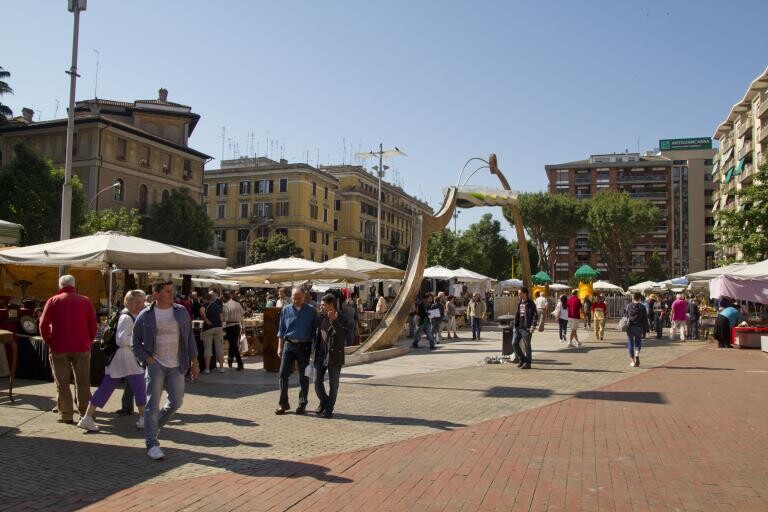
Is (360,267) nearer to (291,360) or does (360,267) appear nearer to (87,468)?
(291,360)

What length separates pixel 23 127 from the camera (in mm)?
45594

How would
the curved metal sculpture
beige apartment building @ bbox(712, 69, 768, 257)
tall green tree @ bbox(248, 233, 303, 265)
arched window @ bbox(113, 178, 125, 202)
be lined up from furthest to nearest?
1. tall green tree @ bbox(248, 233, 303, 265)
2. beige apartment building @ bbox(712, 69, 768, 257)
3. arched window @ bbox(113, 178, 125, 202)
4. the curved metal sculpture

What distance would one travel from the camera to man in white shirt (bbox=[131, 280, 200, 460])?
6047mm

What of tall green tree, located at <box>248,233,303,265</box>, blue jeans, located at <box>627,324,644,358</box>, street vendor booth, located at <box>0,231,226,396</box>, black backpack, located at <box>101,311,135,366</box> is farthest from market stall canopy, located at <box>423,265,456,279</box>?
tall green tree, located at <box>248,233,303,265</box>

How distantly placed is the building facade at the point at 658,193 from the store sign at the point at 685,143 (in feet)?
2.50

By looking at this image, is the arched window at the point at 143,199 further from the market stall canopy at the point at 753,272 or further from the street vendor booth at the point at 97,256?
the market stall canopy at the point at 753,272

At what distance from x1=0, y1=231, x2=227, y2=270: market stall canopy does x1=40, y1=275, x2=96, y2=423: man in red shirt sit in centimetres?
300

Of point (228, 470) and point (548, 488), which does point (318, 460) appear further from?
point (548, 488)

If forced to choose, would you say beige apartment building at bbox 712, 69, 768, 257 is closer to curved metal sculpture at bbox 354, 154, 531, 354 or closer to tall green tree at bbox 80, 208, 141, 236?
curved metal sculpture at bbox 354, 154, 531, 354

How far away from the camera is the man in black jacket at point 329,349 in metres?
8.10

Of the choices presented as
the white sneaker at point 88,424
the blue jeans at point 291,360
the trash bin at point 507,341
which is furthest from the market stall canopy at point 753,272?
the white sneaker at point 88,424

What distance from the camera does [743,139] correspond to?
57.9 metres

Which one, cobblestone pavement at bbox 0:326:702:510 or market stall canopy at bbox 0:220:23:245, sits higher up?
market stall canopy at bbox 0:220:23:245

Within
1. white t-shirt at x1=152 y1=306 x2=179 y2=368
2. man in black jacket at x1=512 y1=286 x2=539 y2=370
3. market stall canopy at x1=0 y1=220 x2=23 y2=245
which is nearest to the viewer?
white t-shirt at x1=152 y1=306 x2=179 y2=368
